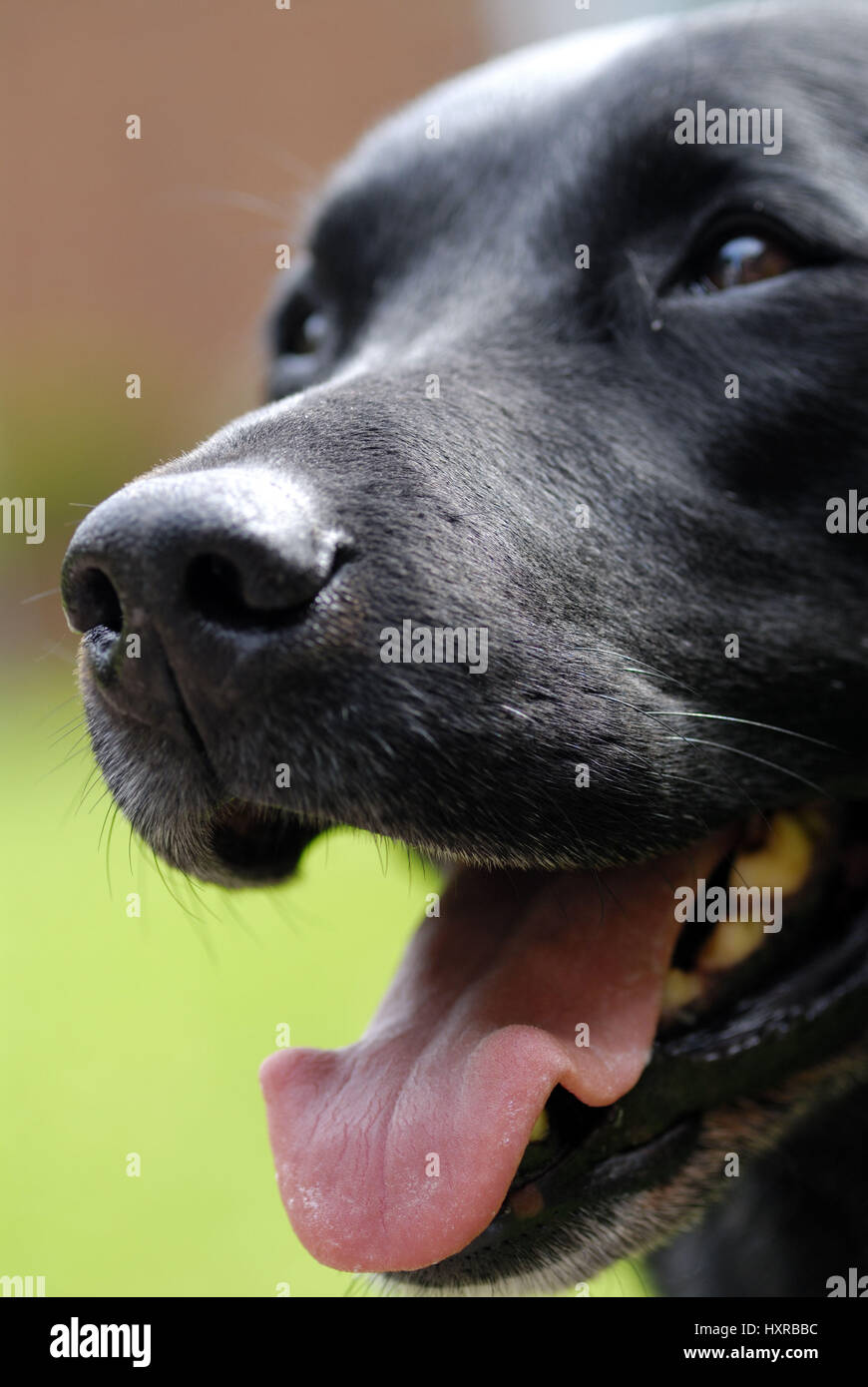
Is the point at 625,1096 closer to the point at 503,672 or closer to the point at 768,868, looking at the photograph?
the point at 768,868

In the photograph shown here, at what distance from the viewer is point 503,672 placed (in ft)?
5.90

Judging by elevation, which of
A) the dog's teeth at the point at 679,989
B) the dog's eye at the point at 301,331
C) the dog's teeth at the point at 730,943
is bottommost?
the dog's teeth at the point at 679,989

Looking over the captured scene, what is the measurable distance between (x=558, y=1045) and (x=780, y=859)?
0.64 m

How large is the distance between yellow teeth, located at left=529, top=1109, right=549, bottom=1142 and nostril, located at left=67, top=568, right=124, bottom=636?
99 centimetres

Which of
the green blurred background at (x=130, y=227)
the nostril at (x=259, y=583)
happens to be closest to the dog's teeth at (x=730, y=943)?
the nostril at (x=259, y=583)

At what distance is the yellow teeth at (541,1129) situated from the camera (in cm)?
199

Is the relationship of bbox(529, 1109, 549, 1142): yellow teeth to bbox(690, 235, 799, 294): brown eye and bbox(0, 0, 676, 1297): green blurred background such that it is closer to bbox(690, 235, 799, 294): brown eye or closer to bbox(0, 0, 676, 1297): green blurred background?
bbox(690, 235, 799, 294): brown eye

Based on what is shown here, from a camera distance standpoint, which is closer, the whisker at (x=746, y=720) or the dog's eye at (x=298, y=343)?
the whisker at (x=746, y=720)

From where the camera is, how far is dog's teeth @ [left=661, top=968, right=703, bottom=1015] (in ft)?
7.20
